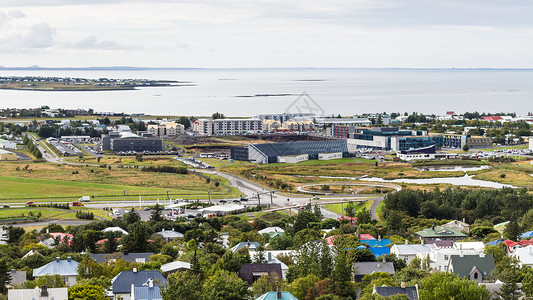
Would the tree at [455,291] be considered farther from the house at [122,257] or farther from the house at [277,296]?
the house at [122,257]

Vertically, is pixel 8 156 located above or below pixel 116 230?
above

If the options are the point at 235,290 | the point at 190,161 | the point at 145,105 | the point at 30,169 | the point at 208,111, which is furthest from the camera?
the point at 145,105

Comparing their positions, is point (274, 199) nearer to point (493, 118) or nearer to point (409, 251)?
point (409, 251)

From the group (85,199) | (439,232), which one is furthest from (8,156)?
(439,232)

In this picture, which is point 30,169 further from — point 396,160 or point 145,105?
point 145,105

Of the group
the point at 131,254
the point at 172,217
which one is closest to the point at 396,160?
the point at 172,217

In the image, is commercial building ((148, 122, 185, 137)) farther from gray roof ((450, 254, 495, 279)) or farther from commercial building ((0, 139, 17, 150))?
gray roof ((450, 254, 495, 279))
